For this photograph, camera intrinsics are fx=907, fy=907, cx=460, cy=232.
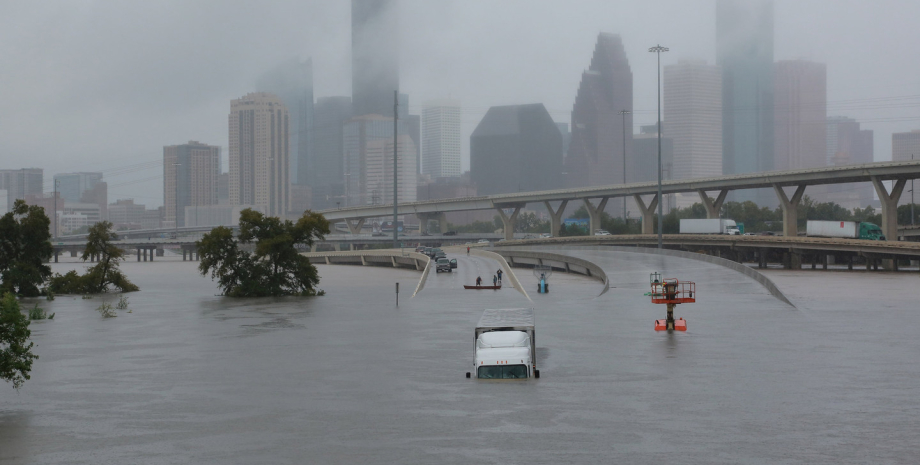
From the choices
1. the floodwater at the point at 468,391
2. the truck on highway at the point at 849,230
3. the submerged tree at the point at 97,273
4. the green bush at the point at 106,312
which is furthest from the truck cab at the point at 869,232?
the green bush at the point at 106,312

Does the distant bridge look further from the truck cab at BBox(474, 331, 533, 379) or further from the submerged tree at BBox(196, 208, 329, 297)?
the truck cab at BBox(474, 331, 533, 379)

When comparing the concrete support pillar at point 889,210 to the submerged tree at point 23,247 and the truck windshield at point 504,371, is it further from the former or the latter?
the submerged tree at point 23,247

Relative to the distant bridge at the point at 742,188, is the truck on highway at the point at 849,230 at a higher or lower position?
lower

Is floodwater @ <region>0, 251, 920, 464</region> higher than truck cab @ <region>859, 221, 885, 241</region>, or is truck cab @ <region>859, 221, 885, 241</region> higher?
truck cab @ <region>859, 221, 885, 241</region>

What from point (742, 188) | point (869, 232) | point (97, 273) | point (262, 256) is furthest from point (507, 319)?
point (742, 188)

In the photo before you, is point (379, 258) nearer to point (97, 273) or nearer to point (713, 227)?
point (713, 227)

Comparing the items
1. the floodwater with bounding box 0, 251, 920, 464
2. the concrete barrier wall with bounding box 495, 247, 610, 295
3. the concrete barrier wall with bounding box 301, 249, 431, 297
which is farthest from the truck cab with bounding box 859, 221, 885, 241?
the floodwater with bounding box 0, 251, 920, 464
